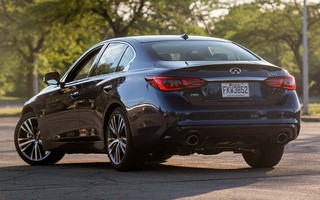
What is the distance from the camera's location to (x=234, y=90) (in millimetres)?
7410

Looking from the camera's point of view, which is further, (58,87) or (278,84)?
(58,87)

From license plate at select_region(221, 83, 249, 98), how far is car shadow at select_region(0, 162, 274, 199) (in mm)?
869

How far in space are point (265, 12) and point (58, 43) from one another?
44.7 feet

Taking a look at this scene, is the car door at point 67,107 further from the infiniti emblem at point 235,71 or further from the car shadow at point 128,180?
the infiniti emblem at point 235,71

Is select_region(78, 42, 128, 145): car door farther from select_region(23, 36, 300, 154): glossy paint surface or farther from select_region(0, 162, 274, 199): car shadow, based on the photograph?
select_region(0, 162, 274, 199): car shadow

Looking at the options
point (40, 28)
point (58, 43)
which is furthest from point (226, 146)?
point (58, 43)

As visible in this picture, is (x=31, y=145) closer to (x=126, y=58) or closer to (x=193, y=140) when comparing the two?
(x=126, y=58)

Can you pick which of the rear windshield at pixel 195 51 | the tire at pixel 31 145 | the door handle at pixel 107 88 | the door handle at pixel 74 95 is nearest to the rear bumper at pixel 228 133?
the rear windshield at pixel 195 51

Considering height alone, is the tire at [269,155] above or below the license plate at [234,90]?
below

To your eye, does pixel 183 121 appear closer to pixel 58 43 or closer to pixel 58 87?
pixel 58 87

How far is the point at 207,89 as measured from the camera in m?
7.30

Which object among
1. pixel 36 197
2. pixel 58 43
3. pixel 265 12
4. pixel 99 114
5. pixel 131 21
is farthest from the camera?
pixel 265 12

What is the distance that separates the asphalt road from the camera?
6.12 meters

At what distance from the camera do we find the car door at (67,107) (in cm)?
884
